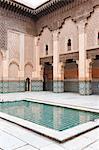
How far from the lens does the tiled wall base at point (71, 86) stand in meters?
11.2

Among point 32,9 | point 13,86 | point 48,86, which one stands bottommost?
point 48,86

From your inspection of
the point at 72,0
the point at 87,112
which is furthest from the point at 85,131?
the point at 72,0

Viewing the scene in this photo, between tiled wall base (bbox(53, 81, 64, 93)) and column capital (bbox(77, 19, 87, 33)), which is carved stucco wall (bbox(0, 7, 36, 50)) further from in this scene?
column capital (bbox(77, 19, 87, 33))

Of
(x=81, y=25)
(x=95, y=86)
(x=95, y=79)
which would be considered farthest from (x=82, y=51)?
(x=95, y=86)

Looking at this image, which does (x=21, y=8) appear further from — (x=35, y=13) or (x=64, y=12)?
(x=64, y=12)

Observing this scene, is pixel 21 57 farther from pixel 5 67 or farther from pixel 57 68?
pixel 57 68

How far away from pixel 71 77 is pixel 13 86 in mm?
3762

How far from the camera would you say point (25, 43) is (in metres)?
Answer: 11.7

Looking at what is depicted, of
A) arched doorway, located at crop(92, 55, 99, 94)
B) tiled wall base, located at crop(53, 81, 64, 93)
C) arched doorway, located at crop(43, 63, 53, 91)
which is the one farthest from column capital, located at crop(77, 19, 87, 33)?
arched doorway, located at crop(43, 63, 53, 91)

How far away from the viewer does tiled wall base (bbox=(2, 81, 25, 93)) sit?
34.3ft

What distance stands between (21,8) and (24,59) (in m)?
3.14

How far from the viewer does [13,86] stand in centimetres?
1095

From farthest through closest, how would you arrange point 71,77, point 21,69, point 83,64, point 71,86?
point 71,77 → point 71,86 → point 21,69 → point 83,64

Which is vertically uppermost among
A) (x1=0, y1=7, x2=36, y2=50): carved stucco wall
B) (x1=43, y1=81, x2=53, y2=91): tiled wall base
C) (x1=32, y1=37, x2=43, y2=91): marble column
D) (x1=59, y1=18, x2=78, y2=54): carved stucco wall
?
(x1=0, y1=7, x2=36, y2=50): carved stucco wall
